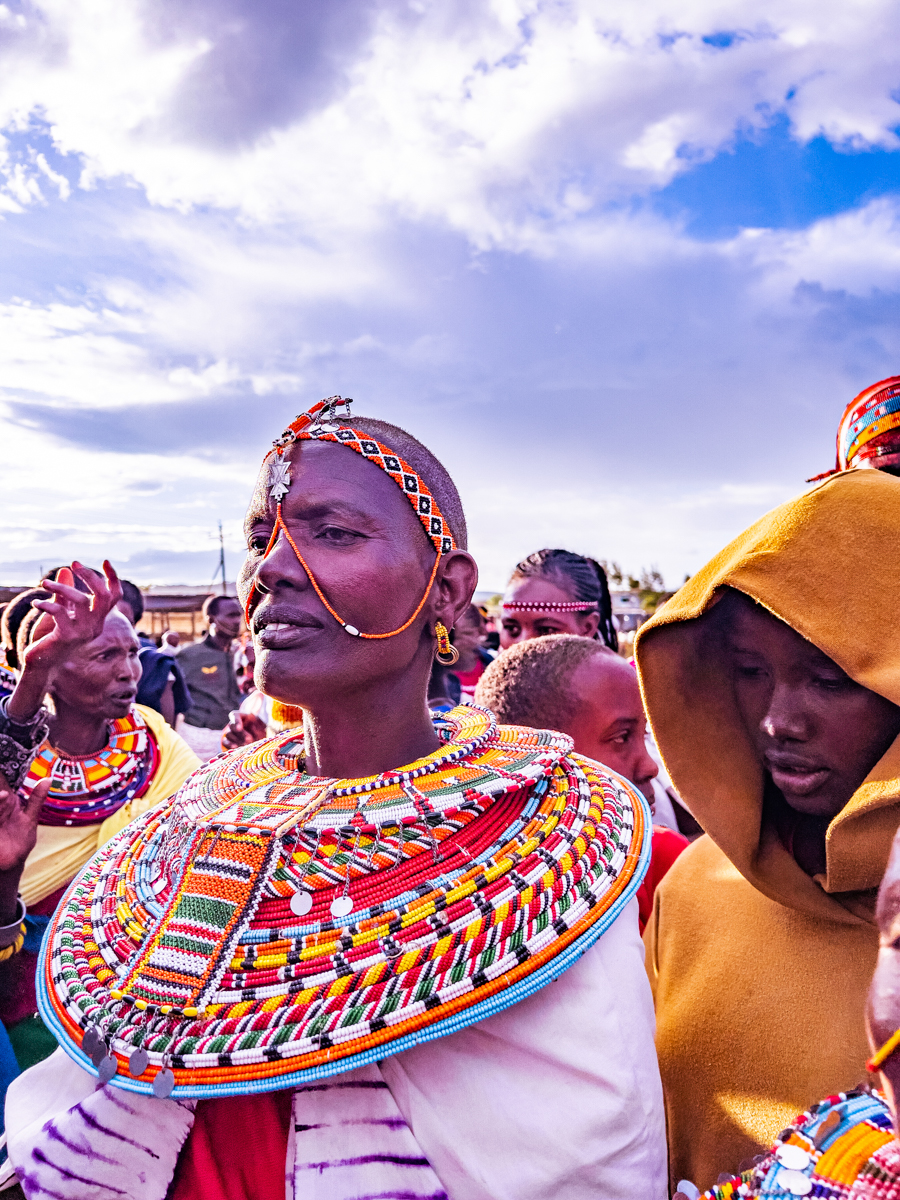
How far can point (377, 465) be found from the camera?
1.76m

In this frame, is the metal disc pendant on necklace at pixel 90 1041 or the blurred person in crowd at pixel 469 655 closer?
the metal disc pendant on necklace at pixel 90 1041

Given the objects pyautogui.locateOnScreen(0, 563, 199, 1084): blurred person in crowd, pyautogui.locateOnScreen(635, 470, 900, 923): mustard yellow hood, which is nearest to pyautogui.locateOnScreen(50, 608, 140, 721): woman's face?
pyautogui.locateOnScreen(0, 563, 199, 1084): blurred person in crowd

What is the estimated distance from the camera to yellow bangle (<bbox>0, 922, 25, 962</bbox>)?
100 inches

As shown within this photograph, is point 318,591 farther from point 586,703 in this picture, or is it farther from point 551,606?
point 551,606

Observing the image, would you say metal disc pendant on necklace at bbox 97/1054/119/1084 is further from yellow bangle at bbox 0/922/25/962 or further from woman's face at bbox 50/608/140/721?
woman's face at bbox 50/608/140/721

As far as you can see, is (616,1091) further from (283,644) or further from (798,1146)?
(283,644)

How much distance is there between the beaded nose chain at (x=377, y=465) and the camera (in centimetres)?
174

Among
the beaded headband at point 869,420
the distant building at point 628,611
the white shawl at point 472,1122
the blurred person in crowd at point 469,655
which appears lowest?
the distant building at point 628,611

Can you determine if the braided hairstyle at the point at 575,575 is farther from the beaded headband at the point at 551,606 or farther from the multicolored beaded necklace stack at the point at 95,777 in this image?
the multicolored beaded necklace stack at the point at 95,777

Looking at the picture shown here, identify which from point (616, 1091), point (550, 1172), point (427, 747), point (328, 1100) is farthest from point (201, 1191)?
point (427, 747)

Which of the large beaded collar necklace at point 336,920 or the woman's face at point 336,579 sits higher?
the woman's face at point 336,579

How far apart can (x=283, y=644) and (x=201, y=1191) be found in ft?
3.09

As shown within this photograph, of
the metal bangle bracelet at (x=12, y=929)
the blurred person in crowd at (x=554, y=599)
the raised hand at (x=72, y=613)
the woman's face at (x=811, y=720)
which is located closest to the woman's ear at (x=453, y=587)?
the woman's face at (x=811, y=720)

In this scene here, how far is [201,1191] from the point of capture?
4.30 feet
